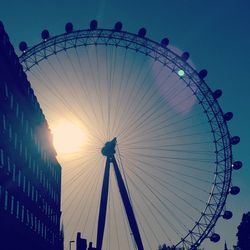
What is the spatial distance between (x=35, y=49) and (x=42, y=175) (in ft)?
71.7

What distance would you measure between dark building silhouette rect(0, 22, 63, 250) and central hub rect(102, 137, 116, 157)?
1058cm

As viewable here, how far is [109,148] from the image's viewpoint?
53562 millimetres

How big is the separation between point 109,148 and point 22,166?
1148 cm

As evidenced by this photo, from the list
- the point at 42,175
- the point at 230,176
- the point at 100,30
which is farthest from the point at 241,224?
the point at 100,30

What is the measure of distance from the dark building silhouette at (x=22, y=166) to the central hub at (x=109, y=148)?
10585 millimetres

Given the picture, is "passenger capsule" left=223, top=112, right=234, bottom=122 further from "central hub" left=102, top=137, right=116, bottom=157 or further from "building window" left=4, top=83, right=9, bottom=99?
"building window" left=4, top=83, right=9, bottom=99

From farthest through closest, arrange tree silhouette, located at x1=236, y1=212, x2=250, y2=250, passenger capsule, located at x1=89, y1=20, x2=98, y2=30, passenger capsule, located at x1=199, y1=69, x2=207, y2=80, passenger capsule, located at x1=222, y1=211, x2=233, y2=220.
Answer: tree silhouette, located at x1=236, y1=212, x2=250, y2=250
passenger capsule, located at x1=199, y1=69, x2=207, y2=80
passenger capsule, located at x1=89, y1=20, x2=98, y2=30
passenger capsule, located at x1=222, y1=211, x2=233, y2=220

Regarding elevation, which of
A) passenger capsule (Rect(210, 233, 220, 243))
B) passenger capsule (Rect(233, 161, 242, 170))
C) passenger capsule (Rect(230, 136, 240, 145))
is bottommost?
passenger capsule (Rect(210, 233, 220, 243))

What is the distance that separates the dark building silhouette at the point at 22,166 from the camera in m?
47.8

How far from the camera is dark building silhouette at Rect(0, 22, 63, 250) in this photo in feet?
157

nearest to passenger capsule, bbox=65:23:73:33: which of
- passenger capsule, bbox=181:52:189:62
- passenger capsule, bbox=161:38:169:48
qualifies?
passenger capsule, bbox=161:38:169:48

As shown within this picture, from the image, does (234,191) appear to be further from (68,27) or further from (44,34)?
(44,34)

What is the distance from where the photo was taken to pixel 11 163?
167ft

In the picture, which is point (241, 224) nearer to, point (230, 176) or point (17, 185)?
point (230, 176)
